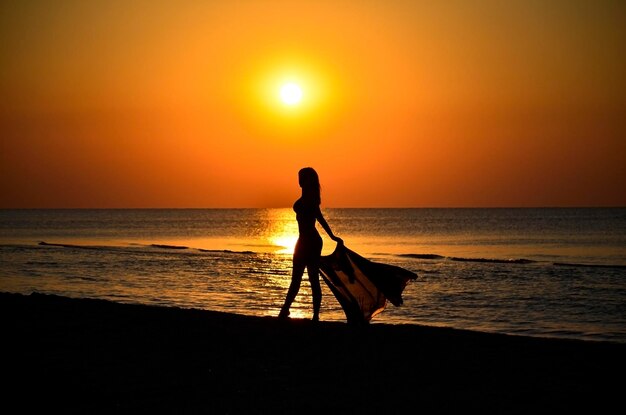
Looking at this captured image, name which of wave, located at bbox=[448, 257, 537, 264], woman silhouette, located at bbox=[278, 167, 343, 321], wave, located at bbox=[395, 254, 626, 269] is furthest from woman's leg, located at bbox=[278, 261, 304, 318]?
wave, located at bbox=[448, 257, 537, 264]

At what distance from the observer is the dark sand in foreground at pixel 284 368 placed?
6.74 m

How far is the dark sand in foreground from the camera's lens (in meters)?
6.74

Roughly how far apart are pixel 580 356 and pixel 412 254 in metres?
39.9

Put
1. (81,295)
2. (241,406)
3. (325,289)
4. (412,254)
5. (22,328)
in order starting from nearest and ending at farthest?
(241,406) → (22,328) → (81,295) → (325,289) → (412,254)

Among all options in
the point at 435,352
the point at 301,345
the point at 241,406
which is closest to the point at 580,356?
the point at 435,352

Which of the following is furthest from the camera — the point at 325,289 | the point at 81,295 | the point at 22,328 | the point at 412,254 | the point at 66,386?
the point at 412,254

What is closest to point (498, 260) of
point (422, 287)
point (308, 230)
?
point (422, 287)

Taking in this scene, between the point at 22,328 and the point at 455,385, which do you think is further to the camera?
the point at 22,328

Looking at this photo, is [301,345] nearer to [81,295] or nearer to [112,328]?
[112,328]

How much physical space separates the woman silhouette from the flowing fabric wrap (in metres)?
0.49

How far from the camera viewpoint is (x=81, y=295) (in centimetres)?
2258

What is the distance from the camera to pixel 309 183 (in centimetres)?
1073

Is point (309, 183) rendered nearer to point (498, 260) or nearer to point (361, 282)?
point (361, 282)

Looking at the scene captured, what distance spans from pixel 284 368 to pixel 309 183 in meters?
3.33
